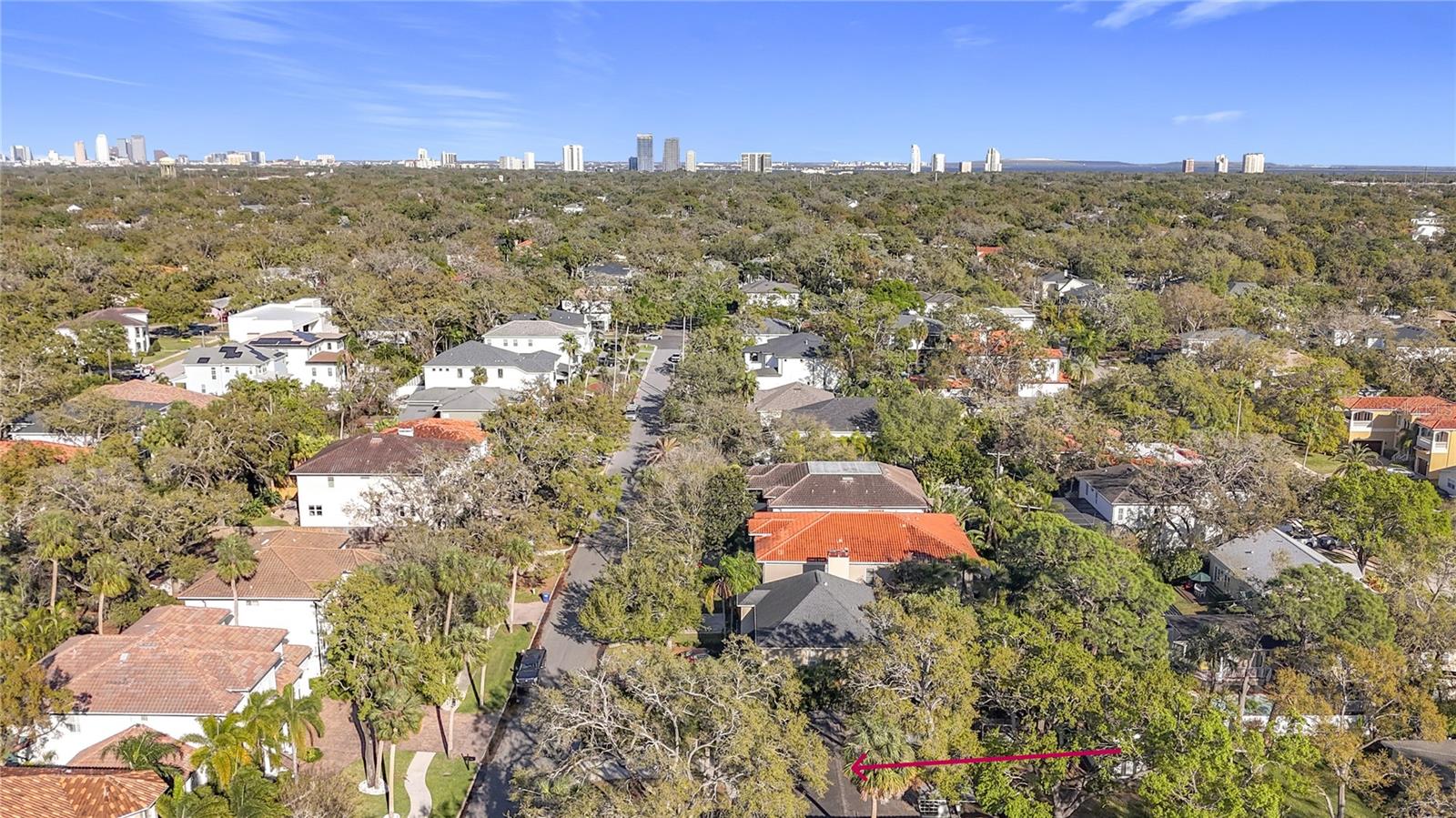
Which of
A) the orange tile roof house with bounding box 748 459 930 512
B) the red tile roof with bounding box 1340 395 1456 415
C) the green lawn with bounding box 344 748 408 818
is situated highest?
the red tile roof with bounding box 1340 395 1456 415

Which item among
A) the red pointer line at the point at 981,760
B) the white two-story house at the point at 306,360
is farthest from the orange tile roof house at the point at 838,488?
the white two-story house at the point at 306,360

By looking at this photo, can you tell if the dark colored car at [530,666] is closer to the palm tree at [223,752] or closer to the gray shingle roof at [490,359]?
the palm tree at [223,752]

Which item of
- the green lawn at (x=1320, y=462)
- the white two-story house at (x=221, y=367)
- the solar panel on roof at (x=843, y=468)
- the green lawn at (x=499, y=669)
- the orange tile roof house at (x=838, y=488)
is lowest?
the green lawn at (x=499, y=669)

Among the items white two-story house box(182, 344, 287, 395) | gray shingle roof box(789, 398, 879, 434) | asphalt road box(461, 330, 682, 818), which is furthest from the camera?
white two-story house box(182, 344, 287, 395)

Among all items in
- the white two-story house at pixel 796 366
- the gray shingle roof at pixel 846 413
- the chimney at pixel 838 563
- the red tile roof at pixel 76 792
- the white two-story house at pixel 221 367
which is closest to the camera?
the red tile roof at pixel 76 792

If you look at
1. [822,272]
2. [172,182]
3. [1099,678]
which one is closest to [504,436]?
[1099,678]

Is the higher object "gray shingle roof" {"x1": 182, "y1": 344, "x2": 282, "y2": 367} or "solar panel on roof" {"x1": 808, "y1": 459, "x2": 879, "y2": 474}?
"gray shingle roof" {"x1": 182, "y1": 344, "x2": 282, "y2": 367}

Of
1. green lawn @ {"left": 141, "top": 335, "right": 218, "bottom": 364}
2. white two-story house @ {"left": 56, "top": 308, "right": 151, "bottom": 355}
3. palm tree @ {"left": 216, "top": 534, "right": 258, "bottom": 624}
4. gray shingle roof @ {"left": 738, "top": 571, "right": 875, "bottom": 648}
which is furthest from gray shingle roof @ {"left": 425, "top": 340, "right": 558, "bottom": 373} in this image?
gray shingle roof @ {"left": 738, "top": 571, "right": 875, "bottom": 648}

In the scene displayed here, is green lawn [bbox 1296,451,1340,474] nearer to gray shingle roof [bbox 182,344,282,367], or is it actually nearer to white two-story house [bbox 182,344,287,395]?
white two-story house [bbox 182,344,287,395]
